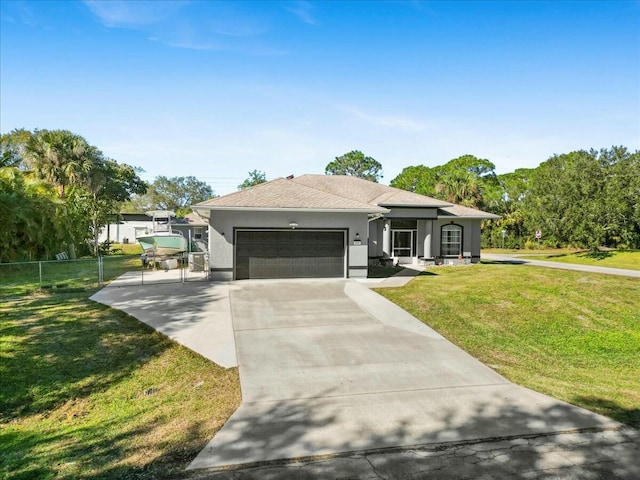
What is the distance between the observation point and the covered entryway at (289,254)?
56.9 feet

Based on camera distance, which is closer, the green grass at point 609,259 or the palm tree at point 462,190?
the green grass at point 609,259

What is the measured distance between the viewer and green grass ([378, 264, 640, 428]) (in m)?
7.90

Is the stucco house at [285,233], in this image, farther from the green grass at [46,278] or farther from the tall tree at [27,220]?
the tall tree at [27,220]

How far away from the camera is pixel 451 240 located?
82.8 feet

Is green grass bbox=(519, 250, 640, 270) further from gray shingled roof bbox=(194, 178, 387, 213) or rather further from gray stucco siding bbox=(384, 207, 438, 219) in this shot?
gray shingled roof bbox=(194, 178, 387, 213)

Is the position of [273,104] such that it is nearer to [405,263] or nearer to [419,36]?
[419,36]

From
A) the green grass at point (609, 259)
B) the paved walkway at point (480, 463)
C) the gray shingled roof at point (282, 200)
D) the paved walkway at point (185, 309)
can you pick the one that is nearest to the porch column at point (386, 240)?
the gray shingled roof at point (282, 200)

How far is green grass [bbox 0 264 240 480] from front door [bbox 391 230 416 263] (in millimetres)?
16710

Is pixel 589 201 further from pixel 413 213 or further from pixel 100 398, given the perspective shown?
pixel 100 398

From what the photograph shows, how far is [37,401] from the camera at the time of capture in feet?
23.9

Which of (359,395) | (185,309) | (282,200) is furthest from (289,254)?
(359,395)

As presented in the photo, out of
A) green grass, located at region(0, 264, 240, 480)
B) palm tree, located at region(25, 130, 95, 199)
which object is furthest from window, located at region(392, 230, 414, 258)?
palm tree, located at region(25, 130, 95, 199)

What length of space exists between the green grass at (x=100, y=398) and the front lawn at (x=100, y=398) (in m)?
0.02

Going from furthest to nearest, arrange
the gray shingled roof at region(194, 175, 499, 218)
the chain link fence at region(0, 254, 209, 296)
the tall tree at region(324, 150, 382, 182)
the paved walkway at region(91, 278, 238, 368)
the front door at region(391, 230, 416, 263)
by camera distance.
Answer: the tall tree at region(324, 150, 382, 182)
the front door at region(391, 230, 416, 263)
the gray shingled roof at region(194, 175, 499, 218)
the chain link fence at region(0, 254, 209, 296)
the paved walkway at region(91, 278, 238, 368)
